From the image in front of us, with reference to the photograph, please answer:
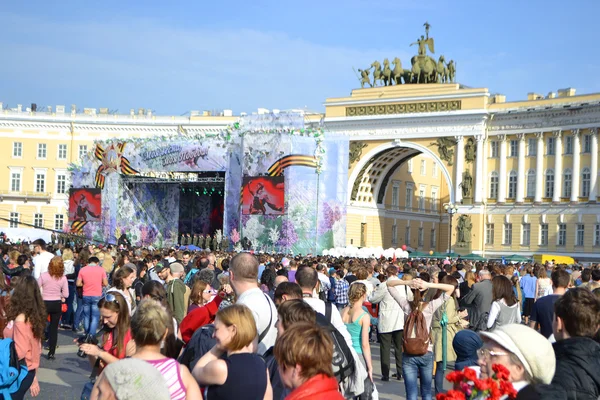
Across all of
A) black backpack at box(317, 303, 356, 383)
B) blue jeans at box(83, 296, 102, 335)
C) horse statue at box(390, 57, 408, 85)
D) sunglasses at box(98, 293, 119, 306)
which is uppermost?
horse statue at box(390, 57, 408, 85)

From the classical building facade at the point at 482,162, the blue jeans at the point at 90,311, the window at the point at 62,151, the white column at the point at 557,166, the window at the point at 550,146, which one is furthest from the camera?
the window at the point at 62,151

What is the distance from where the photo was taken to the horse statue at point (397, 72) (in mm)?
57375

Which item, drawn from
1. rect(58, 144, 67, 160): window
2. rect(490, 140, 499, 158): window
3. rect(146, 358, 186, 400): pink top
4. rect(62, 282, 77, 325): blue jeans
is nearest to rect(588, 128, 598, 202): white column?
rect(490, 140, 499, 158): window

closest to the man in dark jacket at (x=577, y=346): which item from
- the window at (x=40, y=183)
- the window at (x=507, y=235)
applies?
the window at (x=507, y=235)

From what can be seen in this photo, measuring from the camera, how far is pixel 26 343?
7.81 meters

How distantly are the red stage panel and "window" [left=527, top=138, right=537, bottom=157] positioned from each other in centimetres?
2462

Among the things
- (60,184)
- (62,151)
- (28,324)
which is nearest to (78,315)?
(28,324)

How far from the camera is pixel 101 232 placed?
54719 millimetres

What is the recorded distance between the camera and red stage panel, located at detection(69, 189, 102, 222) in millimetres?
55344

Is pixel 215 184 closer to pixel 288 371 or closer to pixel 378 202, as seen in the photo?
pixel 378 202

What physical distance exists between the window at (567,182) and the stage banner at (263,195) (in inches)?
655

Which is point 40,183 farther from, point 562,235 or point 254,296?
point 254,296

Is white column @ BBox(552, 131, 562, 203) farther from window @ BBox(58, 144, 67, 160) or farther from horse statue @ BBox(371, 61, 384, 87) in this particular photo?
window @ BBox(58, 144, 67, 160)

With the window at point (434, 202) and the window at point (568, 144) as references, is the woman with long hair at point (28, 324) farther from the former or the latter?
the window at point (434, 202)
